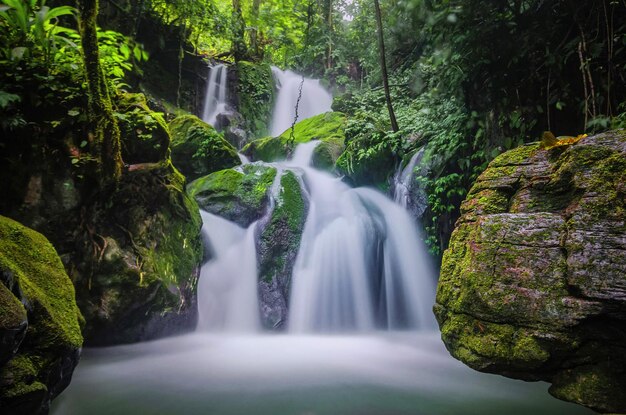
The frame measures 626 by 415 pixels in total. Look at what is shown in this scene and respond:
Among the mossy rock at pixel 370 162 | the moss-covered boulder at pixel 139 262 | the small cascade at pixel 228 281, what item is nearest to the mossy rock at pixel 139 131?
the moss-covered boulder at pixel 139 262

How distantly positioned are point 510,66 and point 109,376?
21.5ft

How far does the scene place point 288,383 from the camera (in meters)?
3.92

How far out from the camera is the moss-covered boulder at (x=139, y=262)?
4582 millimetres

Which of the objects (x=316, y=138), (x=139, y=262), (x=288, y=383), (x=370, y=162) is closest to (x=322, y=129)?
(x=316, y=138)

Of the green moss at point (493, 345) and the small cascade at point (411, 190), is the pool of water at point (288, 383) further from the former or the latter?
the small cascade at point (411, 190)

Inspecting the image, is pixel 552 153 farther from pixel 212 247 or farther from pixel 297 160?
pixel 297 160

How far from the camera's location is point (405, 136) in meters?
8.01

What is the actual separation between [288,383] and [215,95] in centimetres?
→ 1207

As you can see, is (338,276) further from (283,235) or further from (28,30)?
(28,30)

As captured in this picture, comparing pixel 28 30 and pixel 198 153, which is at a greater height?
pixel 28 30

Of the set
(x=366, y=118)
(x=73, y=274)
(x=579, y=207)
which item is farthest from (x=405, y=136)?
(x=73, y=274)

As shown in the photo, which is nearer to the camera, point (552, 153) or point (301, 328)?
point (552, 153)

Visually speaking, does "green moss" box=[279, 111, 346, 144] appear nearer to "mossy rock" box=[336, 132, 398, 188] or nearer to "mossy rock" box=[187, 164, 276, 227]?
"mossy rock" box=[336, 132, 398, 188]

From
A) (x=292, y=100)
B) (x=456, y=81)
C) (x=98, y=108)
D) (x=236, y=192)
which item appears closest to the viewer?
(x=98, y=108)
